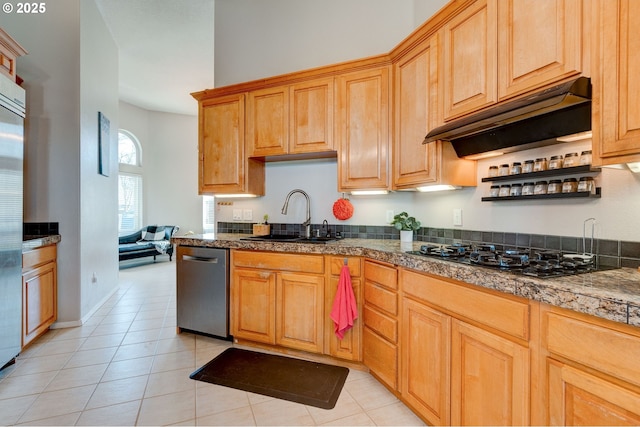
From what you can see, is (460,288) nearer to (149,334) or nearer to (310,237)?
(310,237)

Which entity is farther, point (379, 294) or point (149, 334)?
point (149, 334)

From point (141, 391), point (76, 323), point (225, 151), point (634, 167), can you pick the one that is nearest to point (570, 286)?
point (634, 167)

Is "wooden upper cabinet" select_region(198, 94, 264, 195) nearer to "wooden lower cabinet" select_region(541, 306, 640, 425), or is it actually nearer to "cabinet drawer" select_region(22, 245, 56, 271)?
"cabinet drawer" select_region(22, 245, 56, 271)

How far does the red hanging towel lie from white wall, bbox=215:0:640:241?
2.60 ft

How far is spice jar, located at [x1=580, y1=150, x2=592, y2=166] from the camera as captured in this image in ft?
4.66

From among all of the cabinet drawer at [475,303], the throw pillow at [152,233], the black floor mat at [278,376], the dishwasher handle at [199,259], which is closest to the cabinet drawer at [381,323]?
the cabinet drawer at [475,303]

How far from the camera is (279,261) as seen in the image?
238 centimetres

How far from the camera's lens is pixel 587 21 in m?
1.21

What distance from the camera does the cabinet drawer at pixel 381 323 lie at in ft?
6.05

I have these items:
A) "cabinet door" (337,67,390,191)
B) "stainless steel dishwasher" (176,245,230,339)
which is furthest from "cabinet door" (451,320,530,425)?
"stainless steel dishwasher" (176,245,230,339)

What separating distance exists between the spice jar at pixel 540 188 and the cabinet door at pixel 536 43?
512 mm

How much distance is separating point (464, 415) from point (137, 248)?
249 inches

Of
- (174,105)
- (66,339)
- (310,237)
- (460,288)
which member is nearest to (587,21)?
(460,288)

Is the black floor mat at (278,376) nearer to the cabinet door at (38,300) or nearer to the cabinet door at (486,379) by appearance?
the cabinet door at (486,379)
